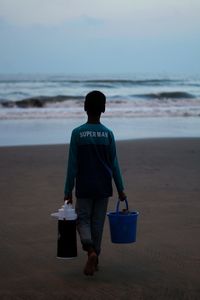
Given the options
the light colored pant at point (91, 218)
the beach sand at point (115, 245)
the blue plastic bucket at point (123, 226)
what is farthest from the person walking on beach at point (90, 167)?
the beach sand at point (115, 245)

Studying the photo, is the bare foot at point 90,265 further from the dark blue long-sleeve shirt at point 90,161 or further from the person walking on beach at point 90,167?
the dark blue long-sleeve shirt at point 90,161

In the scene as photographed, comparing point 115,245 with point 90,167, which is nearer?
point 90,167

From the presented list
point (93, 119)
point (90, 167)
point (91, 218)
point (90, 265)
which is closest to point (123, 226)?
point (91, 218)

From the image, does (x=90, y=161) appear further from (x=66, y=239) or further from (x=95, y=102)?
(x=66, y=239)

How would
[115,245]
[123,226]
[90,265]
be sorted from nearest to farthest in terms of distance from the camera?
1. [90,265]
2. [123,226]
3. [115,245]

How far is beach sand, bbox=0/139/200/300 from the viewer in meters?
4.52

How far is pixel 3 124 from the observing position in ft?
63.1

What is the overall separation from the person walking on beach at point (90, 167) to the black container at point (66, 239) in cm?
6

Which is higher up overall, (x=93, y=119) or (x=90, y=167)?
(x=93, y=119)

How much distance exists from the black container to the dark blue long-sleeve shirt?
8.2 inches

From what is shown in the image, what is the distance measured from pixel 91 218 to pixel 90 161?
0.42 metres

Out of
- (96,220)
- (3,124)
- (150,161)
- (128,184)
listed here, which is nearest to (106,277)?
(96,220)

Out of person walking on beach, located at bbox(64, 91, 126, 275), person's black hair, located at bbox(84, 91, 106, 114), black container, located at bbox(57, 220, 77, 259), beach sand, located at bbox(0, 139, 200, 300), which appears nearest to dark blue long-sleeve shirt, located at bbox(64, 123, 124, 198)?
person walking on beach, located at bbox(64, 91, 126, 275)

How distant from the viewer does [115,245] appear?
571cm
